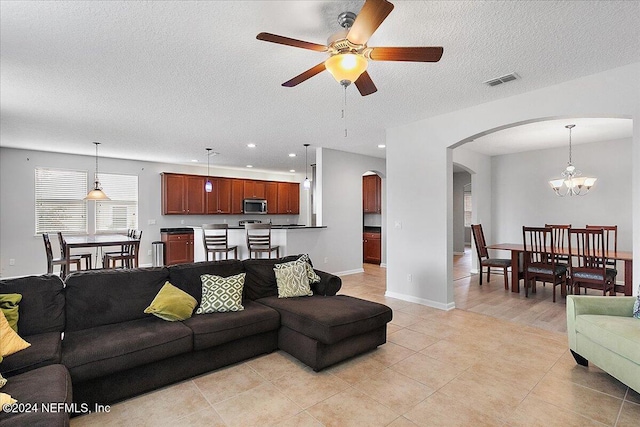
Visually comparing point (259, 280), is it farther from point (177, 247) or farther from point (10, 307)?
point (177, 247)

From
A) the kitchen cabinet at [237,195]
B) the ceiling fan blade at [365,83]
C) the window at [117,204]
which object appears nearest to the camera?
the ceiling fan blade at [365,83]

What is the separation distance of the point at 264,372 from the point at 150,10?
9.37 ft

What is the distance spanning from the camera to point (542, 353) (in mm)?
3064

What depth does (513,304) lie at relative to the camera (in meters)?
4.70

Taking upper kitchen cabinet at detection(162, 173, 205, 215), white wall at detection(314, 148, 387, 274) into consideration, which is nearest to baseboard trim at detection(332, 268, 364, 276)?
white wall at detection(314, 148, 387, 274)

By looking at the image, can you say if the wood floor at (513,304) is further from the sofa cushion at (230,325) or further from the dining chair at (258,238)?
the dining chair at (258,238)

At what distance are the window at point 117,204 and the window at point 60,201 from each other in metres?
0.33

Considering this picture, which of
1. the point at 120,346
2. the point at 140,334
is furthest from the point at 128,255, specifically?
the point at 120,346

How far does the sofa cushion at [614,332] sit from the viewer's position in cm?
224

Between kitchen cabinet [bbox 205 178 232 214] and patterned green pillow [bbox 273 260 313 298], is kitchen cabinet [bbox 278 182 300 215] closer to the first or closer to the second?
kitchen cabinet [bbox 205 178 232 214]

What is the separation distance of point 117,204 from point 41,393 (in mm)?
7190

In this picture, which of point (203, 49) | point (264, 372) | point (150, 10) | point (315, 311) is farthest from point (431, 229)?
point (150, 10)

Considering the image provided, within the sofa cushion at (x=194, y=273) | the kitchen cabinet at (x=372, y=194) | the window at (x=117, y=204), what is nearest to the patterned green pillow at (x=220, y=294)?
the sofa cushion at (x=194, y=273)

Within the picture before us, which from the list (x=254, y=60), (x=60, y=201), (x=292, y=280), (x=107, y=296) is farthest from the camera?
(x=60, y=201)
